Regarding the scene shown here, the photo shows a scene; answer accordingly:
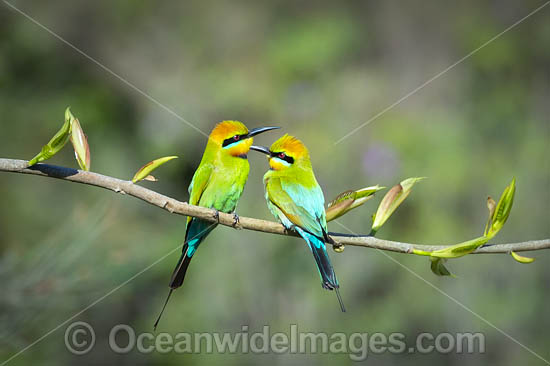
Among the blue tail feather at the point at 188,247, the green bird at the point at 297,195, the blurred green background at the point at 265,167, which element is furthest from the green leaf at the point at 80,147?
the blurred green background at the point at 265,167

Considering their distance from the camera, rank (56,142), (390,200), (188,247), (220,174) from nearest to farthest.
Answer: (56,142) < (390,200) < (188,247) < (220,174)

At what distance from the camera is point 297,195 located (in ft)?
3.82

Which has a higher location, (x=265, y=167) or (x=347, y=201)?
(x=265, y=167)

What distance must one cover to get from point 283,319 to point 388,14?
13.8 ft

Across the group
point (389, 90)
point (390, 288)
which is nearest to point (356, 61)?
point (389, 90)

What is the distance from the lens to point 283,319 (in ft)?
9.35

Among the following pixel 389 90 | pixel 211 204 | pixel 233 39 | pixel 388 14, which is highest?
pixel 388 14

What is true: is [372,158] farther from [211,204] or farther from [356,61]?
[356,61]

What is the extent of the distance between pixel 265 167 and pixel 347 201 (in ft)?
7.62

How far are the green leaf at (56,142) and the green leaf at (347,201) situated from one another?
399 mm

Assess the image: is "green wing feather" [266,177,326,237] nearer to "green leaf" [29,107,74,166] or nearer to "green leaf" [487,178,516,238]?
"green leaf" [487,178,516,238]

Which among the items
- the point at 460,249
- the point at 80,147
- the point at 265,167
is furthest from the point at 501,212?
the point at 265,167

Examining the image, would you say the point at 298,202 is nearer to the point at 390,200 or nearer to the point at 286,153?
the point at 286,153

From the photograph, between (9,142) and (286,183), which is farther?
(9,142)
